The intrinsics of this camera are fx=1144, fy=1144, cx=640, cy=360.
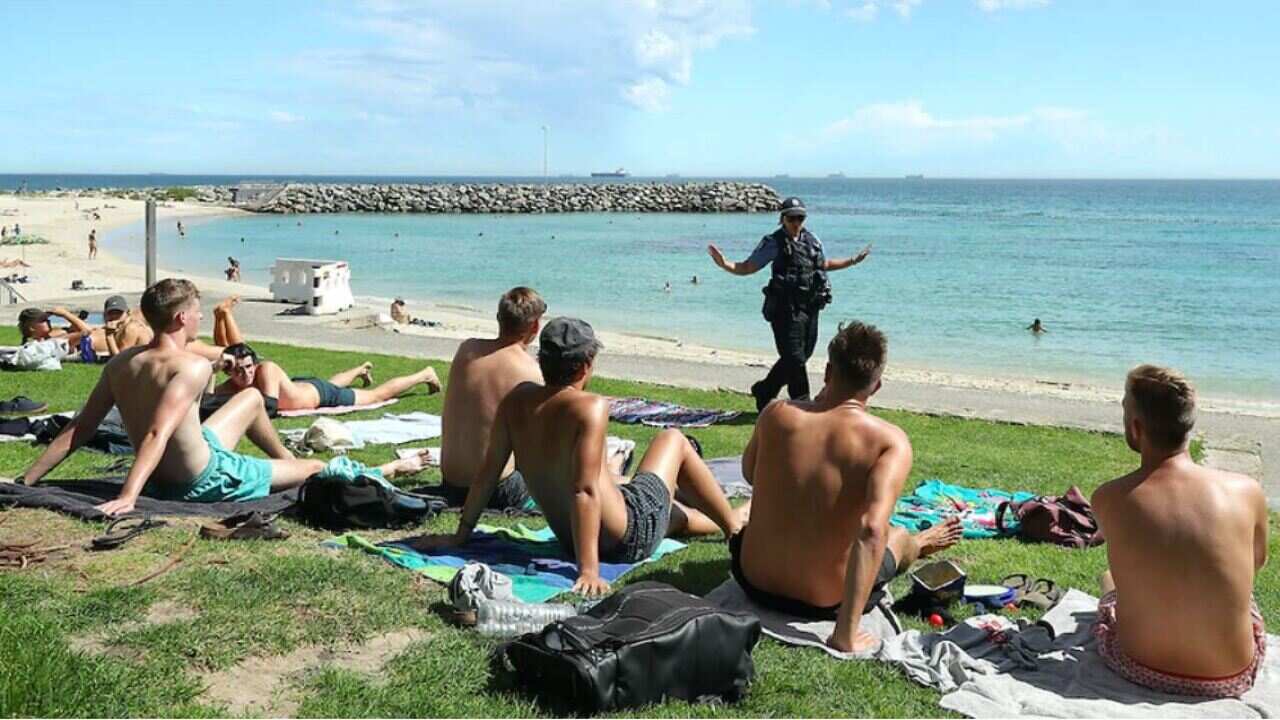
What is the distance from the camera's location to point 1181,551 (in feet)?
13.1

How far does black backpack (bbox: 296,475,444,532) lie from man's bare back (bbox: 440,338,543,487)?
536 mm

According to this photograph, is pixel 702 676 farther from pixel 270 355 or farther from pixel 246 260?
pixel 246 260

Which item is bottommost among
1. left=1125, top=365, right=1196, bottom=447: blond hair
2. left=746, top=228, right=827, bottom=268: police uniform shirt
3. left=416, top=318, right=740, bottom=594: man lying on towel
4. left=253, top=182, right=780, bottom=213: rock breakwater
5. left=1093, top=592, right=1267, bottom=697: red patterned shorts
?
left=1093, top=592, right=1267, bottom=697: red patterned shorts

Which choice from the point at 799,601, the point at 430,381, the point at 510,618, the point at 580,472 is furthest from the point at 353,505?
the point at 430,381

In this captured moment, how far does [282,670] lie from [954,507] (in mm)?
4789

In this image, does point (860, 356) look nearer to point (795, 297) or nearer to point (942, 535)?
point (942, 535)

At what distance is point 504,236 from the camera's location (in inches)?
2496

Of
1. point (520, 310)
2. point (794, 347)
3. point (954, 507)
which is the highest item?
point (520, 310)

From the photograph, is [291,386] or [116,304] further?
[116,304]

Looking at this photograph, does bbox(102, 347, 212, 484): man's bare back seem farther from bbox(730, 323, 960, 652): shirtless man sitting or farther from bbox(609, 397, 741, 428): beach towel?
bbox(609, 397, 741, 428): beach towel

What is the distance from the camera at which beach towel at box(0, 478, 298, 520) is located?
5.91 metres

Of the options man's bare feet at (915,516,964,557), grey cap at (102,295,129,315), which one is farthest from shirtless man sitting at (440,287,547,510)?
grey cap at (102,295,129,315)

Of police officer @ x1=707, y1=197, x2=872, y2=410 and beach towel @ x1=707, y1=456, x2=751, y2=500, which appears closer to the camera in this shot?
beach towel @ x1=707, y1=456, x2=751, y2=500

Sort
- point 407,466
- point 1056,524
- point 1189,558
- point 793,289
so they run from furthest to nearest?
point 793,289, point 407,466, point 1056,524, point 1189,558
